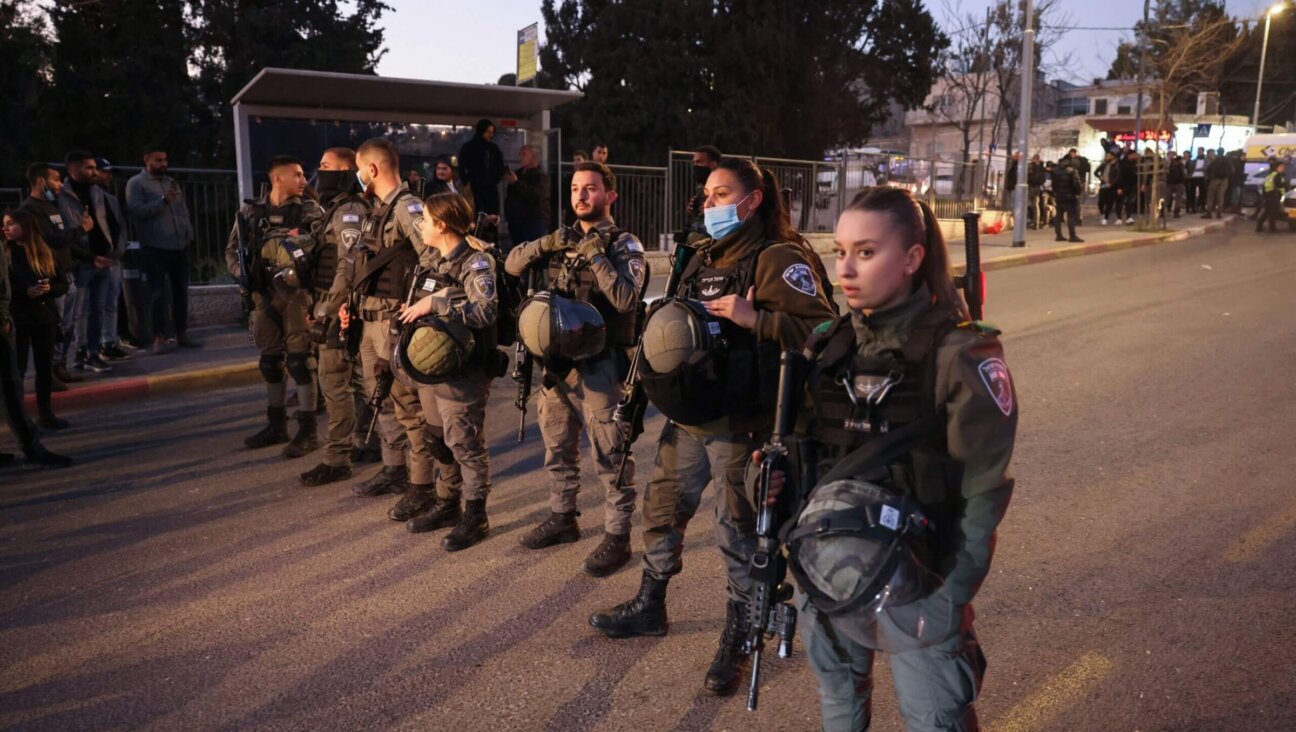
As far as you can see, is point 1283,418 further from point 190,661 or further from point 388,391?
point 190,661

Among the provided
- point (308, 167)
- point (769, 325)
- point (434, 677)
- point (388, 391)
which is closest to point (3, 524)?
point (388, 391)

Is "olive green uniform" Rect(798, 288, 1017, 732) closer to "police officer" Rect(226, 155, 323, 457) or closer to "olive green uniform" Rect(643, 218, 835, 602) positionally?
"olive green uniform" Rect(643, 218, 835, 602)

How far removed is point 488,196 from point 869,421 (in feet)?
34.3

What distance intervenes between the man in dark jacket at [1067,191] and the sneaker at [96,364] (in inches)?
744

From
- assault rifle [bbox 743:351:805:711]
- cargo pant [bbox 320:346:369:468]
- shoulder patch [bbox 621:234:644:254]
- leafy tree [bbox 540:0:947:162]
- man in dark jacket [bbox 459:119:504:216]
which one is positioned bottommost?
cargo pant [bbox 320:346:369:468]

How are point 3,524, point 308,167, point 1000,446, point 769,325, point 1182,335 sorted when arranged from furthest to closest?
point 308,167 < point 1182,335 < point 3,524 < point 769,325 < point 1000,446

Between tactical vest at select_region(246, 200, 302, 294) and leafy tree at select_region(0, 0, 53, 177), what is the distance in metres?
15.6

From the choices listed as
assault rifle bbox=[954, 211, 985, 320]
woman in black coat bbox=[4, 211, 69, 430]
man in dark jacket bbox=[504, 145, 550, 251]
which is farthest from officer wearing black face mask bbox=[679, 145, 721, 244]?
man in dark jacket bbox=[504, 145, 550, 251]

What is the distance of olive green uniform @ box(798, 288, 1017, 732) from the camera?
215cm

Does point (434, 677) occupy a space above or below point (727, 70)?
below

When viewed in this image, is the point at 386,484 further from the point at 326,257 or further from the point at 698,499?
the point at 698,499

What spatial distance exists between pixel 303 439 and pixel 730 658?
13.3 feet

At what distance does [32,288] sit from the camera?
655 cm

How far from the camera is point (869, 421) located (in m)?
2.28
